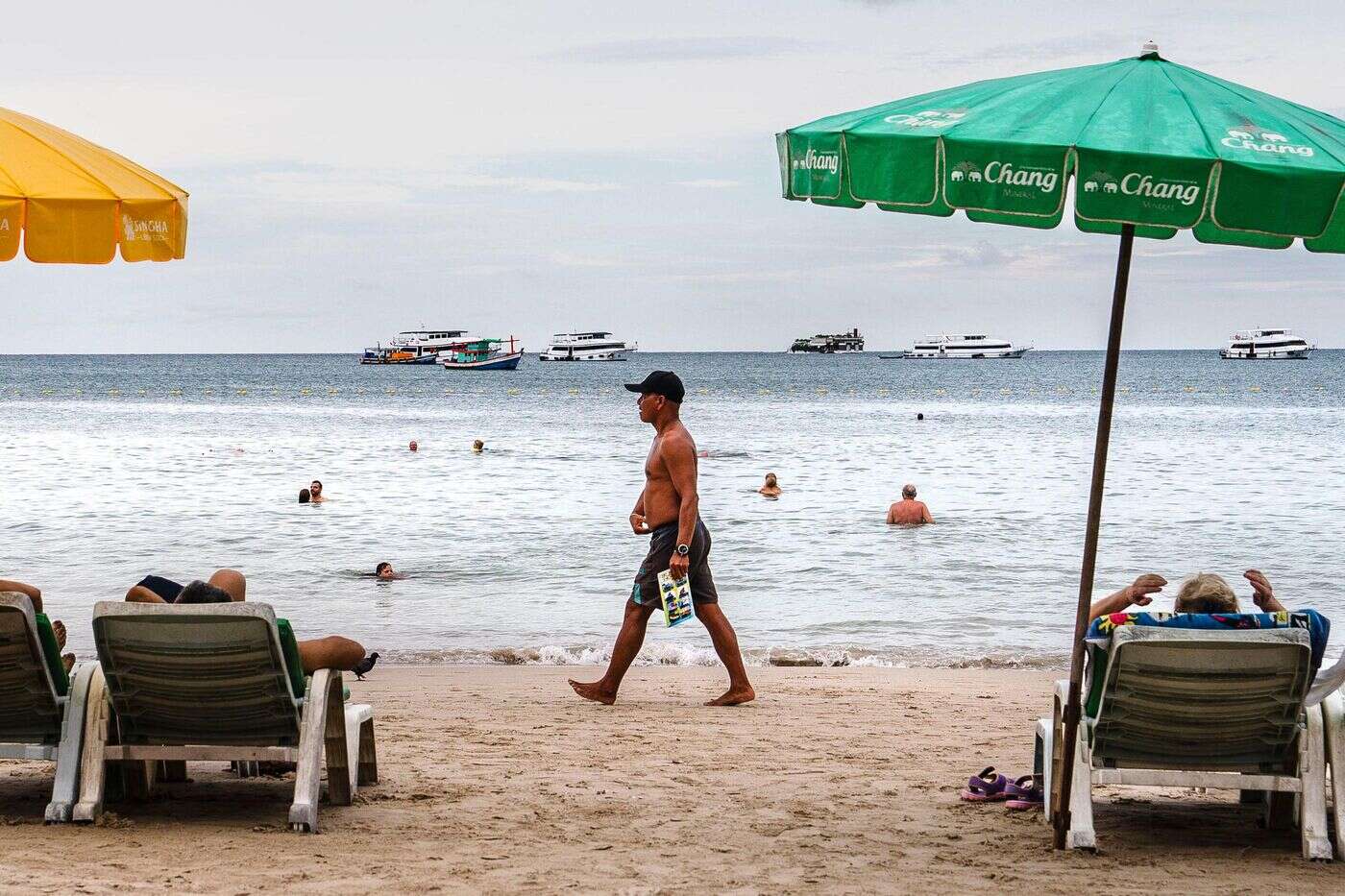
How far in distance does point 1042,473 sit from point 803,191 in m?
24.2

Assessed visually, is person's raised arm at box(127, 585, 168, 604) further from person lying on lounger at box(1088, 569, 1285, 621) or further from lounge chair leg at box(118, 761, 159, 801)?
person lying on lounger at box(1088, 569, 1285, 621)

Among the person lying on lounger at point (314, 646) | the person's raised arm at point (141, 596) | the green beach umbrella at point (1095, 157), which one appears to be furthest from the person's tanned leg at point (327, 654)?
the green beach umbrella at point (1095, 157)

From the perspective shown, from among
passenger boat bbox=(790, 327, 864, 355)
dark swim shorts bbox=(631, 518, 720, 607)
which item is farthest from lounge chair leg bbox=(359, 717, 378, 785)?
passenger boat bbox=(790, 327, 864, 355)

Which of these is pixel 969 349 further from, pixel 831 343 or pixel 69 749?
pixel 69 749

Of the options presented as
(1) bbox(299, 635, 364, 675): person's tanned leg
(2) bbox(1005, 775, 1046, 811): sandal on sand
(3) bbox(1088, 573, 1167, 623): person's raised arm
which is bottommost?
(2) bbox(1005, 775, 1046, 811): sandal on sand

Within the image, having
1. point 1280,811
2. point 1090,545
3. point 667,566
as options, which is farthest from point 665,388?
point 1280,811

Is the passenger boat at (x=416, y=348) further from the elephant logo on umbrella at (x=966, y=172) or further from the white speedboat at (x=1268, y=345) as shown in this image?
the elephant logo on umbrella at (x=966, y=172)

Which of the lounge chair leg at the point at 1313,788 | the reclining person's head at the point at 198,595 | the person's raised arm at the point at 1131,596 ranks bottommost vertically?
the lounge chair leg at the point at 1313,788

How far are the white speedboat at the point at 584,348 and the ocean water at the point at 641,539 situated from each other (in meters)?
92.4

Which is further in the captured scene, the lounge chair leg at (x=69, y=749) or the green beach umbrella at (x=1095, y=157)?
the lounge chair leg at (x=69, y=749)

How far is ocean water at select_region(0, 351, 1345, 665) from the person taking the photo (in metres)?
11.7

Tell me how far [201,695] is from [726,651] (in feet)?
10.8

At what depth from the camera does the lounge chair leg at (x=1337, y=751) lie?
15.2 feet

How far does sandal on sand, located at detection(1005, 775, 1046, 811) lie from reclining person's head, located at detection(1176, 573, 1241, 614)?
99cm
